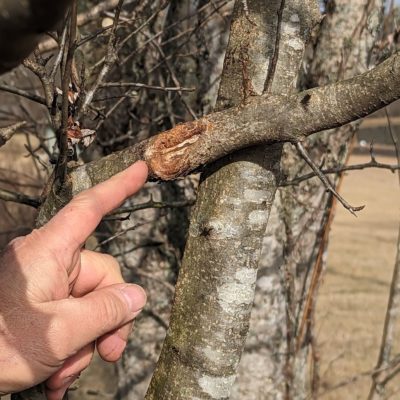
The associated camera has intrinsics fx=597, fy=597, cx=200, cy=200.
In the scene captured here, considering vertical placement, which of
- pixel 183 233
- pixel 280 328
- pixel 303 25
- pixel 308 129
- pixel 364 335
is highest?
pixel 303 25

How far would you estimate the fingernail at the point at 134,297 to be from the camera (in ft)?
5.27

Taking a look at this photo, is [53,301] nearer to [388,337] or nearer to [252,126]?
[252,126]

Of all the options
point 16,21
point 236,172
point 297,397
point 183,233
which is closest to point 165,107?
point 183,233

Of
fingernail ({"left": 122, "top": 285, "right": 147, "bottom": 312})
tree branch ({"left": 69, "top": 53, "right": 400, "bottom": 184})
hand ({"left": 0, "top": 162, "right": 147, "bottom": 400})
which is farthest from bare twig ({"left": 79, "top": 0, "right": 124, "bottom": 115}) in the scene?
fingernail ({"left": 122, "top": 285, "right": 147, "bottom": 312})

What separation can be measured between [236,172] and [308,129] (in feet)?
0.84

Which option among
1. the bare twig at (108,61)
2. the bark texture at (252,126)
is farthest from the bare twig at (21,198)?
the bare twig at (108,61)

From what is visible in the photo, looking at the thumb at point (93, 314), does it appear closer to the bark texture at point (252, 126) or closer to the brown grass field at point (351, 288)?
the bark texture at point (252, 126)

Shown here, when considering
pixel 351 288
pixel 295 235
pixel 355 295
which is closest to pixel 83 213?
pixel 295 235

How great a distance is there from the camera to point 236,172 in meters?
1.62

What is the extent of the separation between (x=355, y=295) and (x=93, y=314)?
9.27 m

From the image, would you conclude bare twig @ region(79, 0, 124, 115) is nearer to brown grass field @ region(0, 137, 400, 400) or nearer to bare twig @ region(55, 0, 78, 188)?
bare twig @ region(55, 0, 78, 188)

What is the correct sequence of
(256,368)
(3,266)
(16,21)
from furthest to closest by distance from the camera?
(256,368)
(3,266)
(16,21)

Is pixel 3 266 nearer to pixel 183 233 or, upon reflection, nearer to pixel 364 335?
pixel 183 233

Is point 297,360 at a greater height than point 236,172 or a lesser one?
lesser
